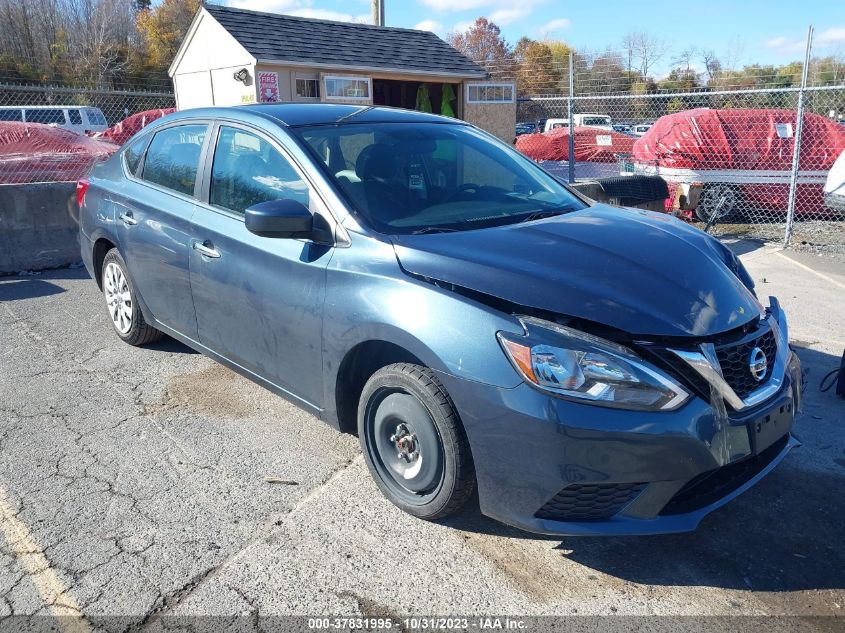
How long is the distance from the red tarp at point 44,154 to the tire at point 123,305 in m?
4.97

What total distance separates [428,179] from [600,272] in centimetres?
123

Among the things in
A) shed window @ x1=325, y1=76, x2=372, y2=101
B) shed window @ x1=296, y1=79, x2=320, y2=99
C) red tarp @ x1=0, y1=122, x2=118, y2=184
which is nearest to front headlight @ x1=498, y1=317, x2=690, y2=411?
red tarp @ x1=0, y1=122, x2=118, y2=184

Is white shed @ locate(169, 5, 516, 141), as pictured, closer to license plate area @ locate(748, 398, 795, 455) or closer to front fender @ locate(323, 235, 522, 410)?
front fender @ locate(323, 235, 522, 410)

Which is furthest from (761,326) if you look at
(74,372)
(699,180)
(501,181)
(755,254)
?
(699,180)

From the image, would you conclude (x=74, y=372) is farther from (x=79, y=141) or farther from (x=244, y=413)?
(x=79, y=141)

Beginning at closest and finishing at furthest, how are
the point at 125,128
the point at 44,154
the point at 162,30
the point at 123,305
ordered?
the point at 123,305, the point at 44,154, the point at 125,128, the point at 162,30

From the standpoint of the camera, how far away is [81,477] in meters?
3.55

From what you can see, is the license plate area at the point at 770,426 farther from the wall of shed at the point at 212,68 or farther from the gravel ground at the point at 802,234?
the wall of shed at the point at 212,68

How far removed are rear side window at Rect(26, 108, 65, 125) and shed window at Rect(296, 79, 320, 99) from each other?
10100mm

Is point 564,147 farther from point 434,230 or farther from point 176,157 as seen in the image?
point 434,230

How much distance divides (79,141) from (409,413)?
10676mm

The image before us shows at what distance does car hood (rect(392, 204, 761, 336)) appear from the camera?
8.86 feet

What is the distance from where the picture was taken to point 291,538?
306 cm

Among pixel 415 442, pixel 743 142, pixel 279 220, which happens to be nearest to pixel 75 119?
pixel 743 142
